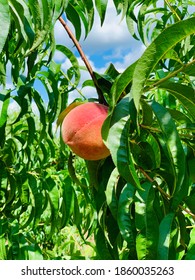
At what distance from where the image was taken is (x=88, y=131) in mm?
777

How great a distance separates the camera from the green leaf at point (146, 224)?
2.07ft

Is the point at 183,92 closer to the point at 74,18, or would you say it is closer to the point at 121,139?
the point at 121,139

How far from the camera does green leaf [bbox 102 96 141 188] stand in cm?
57

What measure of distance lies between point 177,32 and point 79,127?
12.3 inches

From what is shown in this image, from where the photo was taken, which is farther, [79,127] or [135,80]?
[79,127]

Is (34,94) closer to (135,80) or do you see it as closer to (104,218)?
(104,218)

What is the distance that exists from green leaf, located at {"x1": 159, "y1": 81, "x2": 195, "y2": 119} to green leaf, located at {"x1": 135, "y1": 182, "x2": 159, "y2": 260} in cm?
13

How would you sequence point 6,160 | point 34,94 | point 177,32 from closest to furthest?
point 177,32 → point 34,94 → point 6,160

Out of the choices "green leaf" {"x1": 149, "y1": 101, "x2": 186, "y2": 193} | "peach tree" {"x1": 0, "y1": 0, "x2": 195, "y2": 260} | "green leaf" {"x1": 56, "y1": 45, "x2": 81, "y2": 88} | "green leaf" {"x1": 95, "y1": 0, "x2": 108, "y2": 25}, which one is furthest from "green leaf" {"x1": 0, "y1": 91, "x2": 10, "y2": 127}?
"green leaf" {"x1": 149, "y1": 101, "x2": 186, "y2": 193}

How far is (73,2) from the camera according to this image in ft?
2.99

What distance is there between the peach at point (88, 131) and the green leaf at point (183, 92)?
159 mm

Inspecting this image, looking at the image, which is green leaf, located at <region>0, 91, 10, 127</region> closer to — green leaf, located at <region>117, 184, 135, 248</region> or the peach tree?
the peach tree
